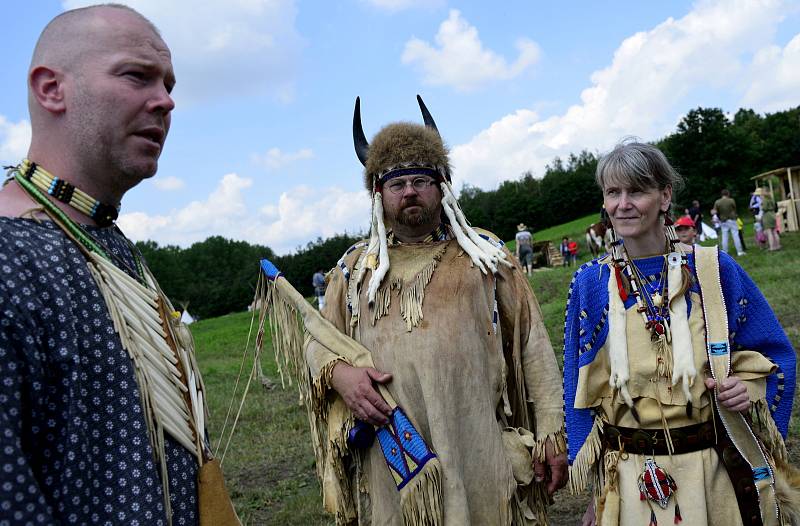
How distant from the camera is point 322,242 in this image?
1542 inches

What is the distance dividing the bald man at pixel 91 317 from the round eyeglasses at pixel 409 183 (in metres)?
1.43

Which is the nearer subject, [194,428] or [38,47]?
[38,47]

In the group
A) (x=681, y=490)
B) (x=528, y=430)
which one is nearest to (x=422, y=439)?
(x=528, y=430)

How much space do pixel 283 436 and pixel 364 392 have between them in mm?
4081

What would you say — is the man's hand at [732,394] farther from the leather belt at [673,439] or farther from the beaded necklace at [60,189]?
the beaded necklace at [60,189]

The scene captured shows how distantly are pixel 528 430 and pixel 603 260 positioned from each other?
83 cm

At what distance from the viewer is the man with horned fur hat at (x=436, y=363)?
2.68 meters

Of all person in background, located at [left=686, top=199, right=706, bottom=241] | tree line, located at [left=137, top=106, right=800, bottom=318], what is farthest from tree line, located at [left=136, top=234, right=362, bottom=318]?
person in background, located at [left=686, top=199, right=706, bottom=241]

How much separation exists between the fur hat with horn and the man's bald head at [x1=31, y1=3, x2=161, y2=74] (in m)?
1.58

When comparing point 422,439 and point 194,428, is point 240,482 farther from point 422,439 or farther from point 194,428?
point 194,428

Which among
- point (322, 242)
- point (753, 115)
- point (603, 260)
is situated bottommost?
point (603, 260)

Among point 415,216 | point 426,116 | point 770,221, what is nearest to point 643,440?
point 415,216

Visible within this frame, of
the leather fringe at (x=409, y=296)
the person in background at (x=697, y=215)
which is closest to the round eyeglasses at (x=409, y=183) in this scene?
the leather fringe at (x=409, y=296)

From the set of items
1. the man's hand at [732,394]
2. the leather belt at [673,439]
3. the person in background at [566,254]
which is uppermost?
the person in background at [566,254]
